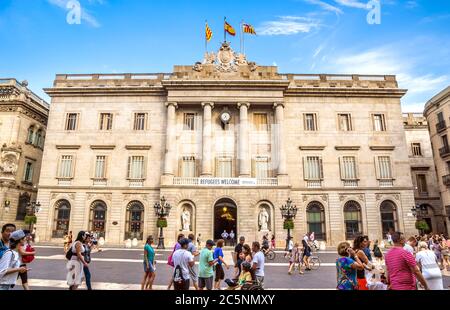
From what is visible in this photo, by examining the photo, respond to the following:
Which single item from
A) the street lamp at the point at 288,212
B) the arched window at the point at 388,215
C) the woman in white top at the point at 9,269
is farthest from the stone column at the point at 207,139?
the woman in white top at the point at 9,269

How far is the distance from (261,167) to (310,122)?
7635mm

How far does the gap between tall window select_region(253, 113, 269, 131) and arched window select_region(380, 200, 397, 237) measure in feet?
47.5

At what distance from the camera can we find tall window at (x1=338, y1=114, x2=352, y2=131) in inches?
1264

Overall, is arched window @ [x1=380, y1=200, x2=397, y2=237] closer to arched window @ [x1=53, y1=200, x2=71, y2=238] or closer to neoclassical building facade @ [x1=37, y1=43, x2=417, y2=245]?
neoclassical building facade @ [x1=37, y1=43, x2=417, y2=245]

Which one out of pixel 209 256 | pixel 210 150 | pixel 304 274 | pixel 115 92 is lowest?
pixel 304 274

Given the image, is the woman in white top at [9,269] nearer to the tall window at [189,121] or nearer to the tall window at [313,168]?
the tall window at [189,121]

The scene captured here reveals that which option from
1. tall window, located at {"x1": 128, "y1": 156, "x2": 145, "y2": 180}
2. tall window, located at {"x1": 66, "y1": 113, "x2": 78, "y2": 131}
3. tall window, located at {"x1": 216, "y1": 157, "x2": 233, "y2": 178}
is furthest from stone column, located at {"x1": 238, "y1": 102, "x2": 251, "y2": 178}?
tall window, located at {"x1": 66, "y1": 113, "x2": 78, "y2": 131}

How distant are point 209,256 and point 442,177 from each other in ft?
130

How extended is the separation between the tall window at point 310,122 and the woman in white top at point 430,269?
26.1 meters

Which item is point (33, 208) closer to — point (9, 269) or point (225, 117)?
point (225, 117)

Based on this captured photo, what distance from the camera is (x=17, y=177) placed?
32.5 metres

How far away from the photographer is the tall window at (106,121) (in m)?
32.2
